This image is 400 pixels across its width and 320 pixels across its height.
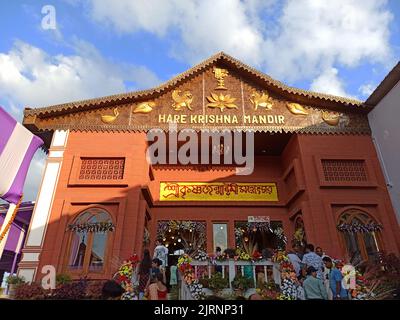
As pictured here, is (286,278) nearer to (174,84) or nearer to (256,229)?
(256,229)

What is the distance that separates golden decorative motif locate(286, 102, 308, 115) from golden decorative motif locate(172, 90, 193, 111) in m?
4.97

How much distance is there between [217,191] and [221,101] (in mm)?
4634

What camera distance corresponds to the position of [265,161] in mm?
16938

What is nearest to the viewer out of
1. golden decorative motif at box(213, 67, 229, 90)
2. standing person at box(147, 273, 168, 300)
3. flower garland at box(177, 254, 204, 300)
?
standing person at box(147, 273, 168, 300)

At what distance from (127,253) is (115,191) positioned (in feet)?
8.89

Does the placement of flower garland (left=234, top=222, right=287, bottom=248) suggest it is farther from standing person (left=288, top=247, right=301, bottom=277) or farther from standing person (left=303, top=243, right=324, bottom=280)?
standing person (left=303, top=243, right=324, bottom=280)

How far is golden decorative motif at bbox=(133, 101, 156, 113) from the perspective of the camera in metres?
15.2

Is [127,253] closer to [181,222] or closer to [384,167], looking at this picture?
[181,222]

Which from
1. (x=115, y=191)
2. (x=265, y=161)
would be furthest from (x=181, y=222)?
(x=265, y=161)

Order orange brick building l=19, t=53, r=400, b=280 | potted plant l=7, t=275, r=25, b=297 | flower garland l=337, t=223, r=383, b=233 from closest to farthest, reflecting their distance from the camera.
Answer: potted plant l=7, t=275, r=25, b=297 < orange brick building l=19, t=53, r=400, b=280 < flower garland l=337, t=223, r=383, b=233

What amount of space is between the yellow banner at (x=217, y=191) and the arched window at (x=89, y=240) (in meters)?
3.91

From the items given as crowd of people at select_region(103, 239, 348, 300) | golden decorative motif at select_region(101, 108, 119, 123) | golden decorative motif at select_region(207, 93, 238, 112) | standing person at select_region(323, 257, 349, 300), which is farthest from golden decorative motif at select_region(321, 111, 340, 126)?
golden decorative motif at select_region(101, 108, 119, 123)
